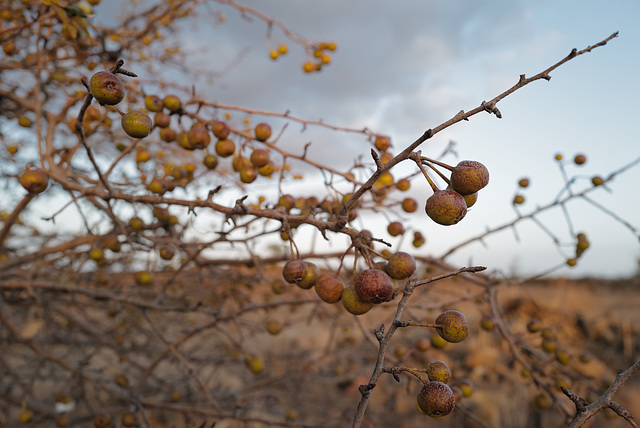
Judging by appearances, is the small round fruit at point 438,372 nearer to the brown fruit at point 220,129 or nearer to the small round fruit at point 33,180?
the brown fruit at point 220,129

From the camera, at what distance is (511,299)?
9992 millimetres

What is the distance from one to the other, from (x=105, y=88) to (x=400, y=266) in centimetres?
95

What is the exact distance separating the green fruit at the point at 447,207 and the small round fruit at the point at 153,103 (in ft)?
5.04

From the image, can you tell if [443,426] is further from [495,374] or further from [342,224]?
[342,224]

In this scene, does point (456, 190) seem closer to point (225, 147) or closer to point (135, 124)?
point (135, 124)

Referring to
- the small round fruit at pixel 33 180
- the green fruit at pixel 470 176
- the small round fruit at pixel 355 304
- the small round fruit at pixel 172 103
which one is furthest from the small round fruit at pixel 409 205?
the small round fruit at pixel 33 180

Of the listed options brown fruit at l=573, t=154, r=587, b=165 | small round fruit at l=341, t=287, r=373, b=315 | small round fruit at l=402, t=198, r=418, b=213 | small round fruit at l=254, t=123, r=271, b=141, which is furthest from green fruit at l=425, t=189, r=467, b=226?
brown fruit at l=573, t=154, r=587, b=165

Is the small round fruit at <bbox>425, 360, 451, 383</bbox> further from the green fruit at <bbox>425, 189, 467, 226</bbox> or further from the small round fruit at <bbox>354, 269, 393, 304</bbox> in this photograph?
the green fruit at <bbox>425, 189, 467, 226</bbox>

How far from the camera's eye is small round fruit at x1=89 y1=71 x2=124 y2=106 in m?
1.13

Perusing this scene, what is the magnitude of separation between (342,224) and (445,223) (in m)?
0.32

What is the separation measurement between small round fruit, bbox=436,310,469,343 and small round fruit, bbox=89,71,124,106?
109cm

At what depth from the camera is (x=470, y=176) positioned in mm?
1019

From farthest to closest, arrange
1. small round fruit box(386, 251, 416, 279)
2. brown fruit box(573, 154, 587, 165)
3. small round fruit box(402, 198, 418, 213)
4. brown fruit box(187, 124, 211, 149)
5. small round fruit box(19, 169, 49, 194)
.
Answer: brown fruit box(573, 154, 587, 165), small round fruit box(402, 198, 418, 213), brown fruit box(187, 124, 211, 149), small round fruit box(19, 169, 49, 194), small round fruit box(386, 251, 416, 279)

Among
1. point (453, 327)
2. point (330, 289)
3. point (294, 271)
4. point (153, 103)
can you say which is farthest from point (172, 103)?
point (453, 327)
